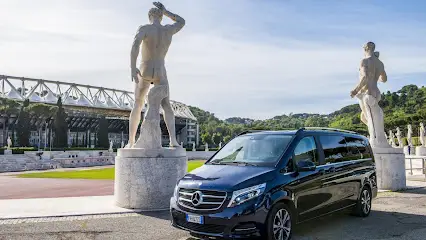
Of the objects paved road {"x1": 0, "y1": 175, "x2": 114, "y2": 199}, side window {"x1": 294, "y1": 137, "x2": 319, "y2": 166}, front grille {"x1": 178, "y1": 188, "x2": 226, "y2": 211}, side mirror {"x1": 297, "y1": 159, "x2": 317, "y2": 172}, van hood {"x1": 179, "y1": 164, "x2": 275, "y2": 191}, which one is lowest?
paved road {"x1": 0, "y1": 175, "x2": 114, "y2": 199}

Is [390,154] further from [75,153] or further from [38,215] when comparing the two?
[75,153]

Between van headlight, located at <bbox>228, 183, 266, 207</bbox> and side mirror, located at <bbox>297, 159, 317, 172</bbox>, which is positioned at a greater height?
side mirror, located at <bbox>297, 159, 317, 172</bbox>

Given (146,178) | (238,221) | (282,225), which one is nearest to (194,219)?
(238,221)

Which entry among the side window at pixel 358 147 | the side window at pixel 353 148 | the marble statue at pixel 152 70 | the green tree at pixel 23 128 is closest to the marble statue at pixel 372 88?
the side window at pixel 358 147

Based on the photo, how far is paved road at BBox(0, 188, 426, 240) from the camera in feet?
20.2

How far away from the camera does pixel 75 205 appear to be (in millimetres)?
9039

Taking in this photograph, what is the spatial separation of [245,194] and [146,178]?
392 cm

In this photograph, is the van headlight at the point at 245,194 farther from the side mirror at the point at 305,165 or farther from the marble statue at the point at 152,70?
the marble statue at the point at 152,70

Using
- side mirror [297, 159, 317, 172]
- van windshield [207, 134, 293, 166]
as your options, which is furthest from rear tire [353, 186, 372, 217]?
van windshield [207, 134, 293, 166]

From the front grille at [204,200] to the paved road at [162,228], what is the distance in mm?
890

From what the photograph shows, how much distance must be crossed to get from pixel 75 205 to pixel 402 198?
8460 millimetres

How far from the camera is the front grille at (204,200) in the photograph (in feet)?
17.0

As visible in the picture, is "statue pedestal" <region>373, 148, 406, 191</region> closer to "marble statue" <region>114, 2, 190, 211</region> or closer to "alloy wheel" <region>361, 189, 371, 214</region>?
"alloy wheel" <region>361, 189, 371, 214</region>

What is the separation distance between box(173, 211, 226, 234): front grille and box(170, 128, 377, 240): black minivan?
0.01 metres
